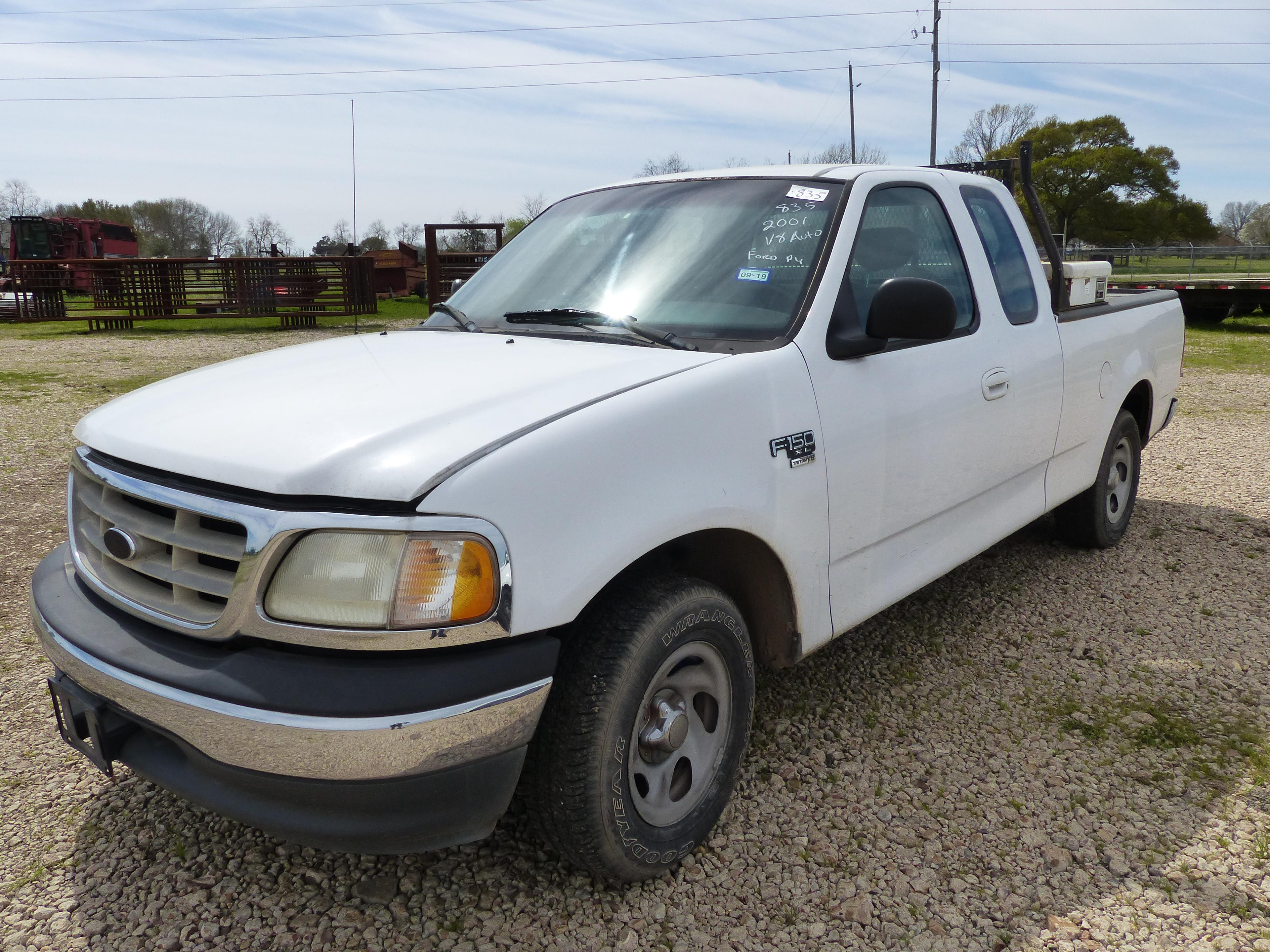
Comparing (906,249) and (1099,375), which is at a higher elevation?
(906,249)

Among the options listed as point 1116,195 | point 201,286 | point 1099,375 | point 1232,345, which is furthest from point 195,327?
point 1116,195

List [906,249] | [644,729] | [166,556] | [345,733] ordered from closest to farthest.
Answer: [345,733], [166,556], [644,729], [906,249]

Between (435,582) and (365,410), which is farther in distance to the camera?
(365,410)

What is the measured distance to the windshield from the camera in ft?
9.18

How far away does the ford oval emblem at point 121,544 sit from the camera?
83.7 inches

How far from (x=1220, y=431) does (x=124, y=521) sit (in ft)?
29.5

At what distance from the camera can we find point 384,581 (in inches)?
73.6

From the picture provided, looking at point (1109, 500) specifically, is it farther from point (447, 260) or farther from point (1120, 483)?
point (447, 260)

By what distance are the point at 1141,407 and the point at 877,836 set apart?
352cm

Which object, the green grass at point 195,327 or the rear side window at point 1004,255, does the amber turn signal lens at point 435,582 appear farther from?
the green grass at point 195,327

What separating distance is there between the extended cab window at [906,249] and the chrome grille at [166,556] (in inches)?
75.7

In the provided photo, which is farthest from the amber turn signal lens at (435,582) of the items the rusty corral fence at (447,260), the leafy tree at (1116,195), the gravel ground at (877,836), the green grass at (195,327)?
the leafy tree at (1116,195)

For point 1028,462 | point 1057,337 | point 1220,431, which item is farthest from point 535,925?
point 1220,431

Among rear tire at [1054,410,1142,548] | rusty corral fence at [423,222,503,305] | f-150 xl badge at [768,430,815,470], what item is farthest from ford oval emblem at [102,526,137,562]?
rusty corral fence at [423,222,503,305]
